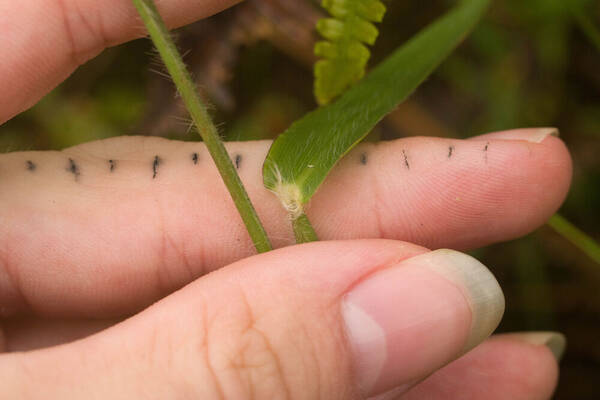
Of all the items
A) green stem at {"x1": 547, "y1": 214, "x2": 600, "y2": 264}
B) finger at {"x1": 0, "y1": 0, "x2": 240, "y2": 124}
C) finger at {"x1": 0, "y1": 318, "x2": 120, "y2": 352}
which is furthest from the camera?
green stem at {"x1": 547, "y1": 214, "x2": 600, "y2": 264}

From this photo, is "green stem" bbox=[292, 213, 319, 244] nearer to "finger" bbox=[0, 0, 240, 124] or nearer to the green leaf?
the green leaf

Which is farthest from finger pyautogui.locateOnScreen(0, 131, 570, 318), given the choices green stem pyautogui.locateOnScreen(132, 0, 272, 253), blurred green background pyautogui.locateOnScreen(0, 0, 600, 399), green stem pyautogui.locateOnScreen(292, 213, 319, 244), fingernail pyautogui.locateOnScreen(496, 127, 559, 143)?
blurred green background pyautogui.locateOnScreen(0, 0, 600, 399)

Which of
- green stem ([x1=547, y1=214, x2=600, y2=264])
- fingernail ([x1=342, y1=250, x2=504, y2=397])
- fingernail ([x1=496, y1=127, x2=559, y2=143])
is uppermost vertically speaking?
fingernail ([x1=496, y1=127, x2=559, y2=143])

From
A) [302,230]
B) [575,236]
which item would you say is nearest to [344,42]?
[302,230]

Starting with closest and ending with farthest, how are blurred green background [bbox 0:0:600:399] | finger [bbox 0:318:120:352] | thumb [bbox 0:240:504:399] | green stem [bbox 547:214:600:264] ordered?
thumb [bbox 0:240:504:399]
finger [bbox 0:318:120:352]
green stem [bbox 547:214:600:264]
blurred green background [bbox 0:0:600:399]

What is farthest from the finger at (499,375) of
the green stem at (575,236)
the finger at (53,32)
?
the finger at (53,32)

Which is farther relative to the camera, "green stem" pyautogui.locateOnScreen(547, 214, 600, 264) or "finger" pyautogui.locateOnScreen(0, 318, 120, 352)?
"green stem" pyautogui.locateOnScreen(547, 214, 600, 264)

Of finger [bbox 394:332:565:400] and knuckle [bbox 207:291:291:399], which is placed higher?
knuckle [bbox 207:291:291:399]
